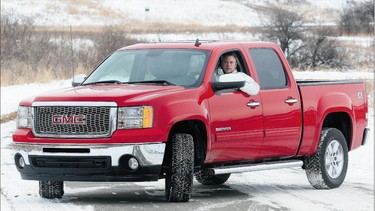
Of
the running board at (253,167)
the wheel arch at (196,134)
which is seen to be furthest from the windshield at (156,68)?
the running board at (253,167)

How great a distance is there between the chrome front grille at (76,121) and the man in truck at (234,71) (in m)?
1.58

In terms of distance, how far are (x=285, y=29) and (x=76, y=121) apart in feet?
97.5

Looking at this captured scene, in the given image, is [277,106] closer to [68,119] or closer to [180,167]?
[180,167]

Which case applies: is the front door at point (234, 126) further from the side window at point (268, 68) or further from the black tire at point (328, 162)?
the black tire at point (328, 162)

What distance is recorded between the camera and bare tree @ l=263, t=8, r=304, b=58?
38.8 meters

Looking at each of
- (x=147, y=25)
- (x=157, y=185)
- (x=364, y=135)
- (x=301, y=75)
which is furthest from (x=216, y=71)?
(x=147, y=25)

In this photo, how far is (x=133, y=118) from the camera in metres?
10.7

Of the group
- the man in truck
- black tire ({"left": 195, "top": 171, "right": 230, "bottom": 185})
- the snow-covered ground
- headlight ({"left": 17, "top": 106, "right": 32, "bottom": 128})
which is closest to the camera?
the snow-covered ground

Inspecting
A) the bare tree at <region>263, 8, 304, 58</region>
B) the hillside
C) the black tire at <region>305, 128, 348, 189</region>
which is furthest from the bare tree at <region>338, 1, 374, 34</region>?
the black tire at <region>305, 128, 348, 189</region>

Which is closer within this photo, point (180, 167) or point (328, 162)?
point (180, 167)

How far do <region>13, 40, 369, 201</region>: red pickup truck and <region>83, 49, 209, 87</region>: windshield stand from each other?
13mm

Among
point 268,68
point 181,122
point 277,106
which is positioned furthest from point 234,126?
point 268,68

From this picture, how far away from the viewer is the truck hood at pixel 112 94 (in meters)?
10.8

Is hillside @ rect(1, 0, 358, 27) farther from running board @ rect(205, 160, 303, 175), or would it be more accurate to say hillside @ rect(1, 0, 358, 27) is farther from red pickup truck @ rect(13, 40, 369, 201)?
running board @ rect(205, 160, 303, 175)
